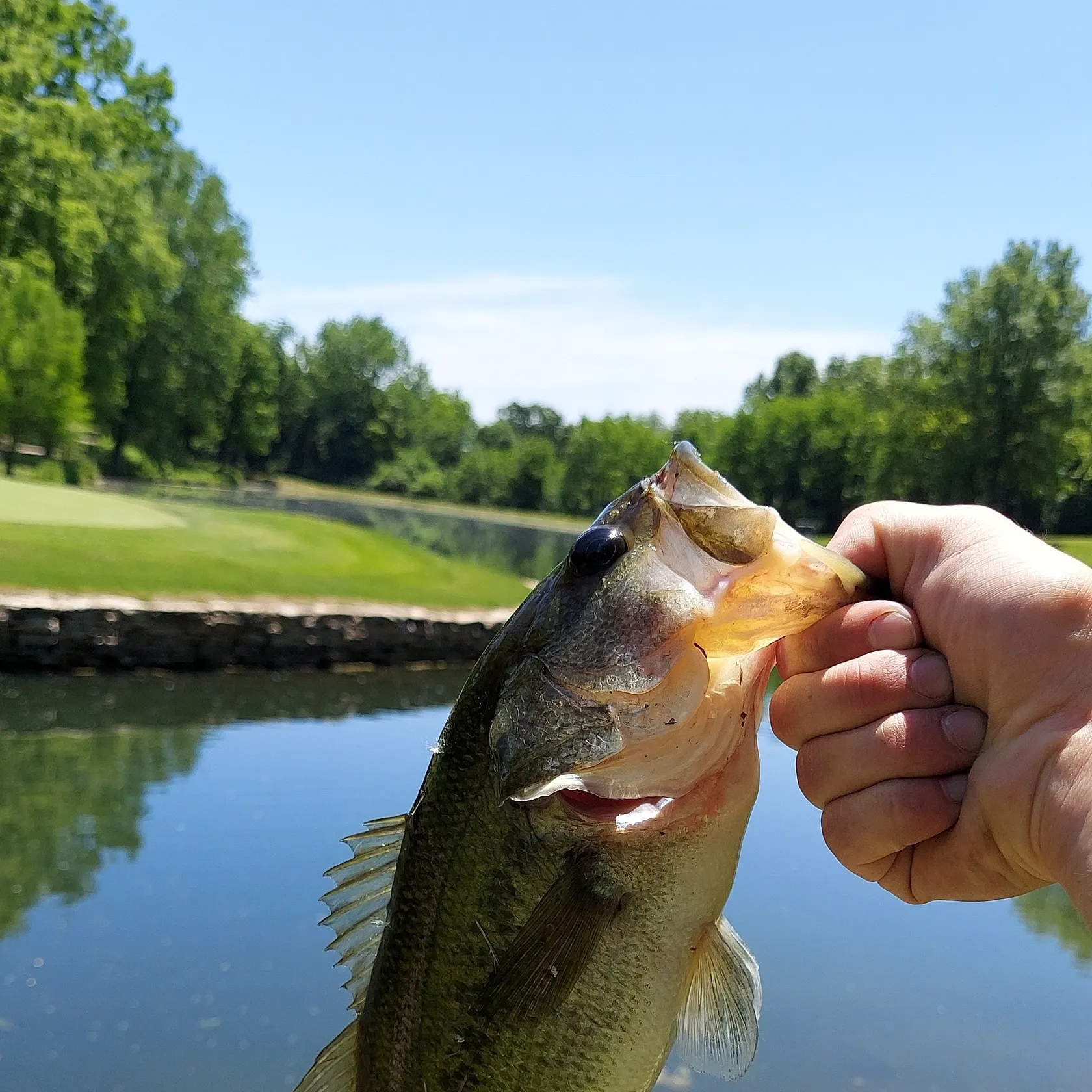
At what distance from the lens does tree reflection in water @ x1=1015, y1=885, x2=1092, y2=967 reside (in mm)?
6145

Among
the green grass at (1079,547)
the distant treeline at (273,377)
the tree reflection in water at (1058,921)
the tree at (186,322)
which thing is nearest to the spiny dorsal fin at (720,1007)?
the distant treeline at (273,377)

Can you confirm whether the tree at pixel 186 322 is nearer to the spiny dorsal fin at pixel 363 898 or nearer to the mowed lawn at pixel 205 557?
the mowed lawn at pixel 205 557

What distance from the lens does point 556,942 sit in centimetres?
143

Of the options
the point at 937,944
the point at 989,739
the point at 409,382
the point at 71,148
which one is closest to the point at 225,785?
the point at 937,944

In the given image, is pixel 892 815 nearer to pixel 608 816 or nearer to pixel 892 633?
pixel 892 633

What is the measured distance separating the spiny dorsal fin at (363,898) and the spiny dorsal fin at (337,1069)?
61 mm

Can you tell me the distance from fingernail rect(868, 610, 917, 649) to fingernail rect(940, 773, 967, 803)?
0.23 metres

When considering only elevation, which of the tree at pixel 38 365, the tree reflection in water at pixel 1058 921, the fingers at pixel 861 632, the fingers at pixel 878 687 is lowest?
the tree reflection in water at pixel 1058 921

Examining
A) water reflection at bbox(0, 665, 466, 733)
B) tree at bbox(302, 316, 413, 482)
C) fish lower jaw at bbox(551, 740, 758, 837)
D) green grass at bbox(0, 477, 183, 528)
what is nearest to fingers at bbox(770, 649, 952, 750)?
fish lower jaw at bbox(551, 740, 758, 837)

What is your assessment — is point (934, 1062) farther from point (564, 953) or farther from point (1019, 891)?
point (564, 953)

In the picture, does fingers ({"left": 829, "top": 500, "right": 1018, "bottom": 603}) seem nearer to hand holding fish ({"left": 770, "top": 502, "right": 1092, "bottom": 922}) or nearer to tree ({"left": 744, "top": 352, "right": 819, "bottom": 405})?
hand holding fish ({"left": 770, "top": 502, "right": 1092, "bottom": 922})

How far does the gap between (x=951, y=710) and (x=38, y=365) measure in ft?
110

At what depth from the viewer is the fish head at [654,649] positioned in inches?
56.5

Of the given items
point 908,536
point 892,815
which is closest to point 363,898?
point 892,815
